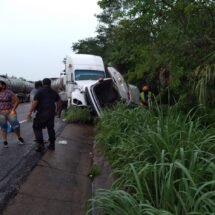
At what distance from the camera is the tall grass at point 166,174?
4.53 meters

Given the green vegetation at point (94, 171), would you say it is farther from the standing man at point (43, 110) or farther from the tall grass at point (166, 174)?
the standing man at point (43, 110)

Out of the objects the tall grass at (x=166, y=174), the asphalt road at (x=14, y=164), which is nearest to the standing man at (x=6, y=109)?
the asphalt road at (x=14, y=164)

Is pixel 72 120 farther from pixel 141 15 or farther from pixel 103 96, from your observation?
pixel 141 15

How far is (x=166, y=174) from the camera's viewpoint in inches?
204

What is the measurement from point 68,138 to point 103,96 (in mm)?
4705

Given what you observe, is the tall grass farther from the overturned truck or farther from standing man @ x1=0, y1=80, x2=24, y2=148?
the overturned truck

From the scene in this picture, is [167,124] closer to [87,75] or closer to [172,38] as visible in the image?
[172,38]

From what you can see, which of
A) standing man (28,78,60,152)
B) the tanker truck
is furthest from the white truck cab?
the tanker truck

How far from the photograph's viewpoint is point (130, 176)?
18.9 feet

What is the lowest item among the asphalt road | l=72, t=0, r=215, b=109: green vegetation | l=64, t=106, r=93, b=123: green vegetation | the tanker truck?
the tanker truck

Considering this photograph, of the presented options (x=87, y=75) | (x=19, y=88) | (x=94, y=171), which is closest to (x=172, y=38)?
(x=94, y=171)

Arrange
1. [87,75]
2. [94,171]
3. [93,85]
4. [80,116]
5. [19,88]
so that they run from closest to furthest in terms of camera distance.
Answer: [94,171] → [93,85] → [80,116] → [87,75] → [19,88]

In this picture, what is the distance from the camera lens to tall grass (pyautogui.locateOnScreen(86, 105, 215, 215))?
4527 millimetres

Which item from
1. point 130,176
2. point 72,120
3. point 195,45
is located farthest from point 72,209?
point 72,120
